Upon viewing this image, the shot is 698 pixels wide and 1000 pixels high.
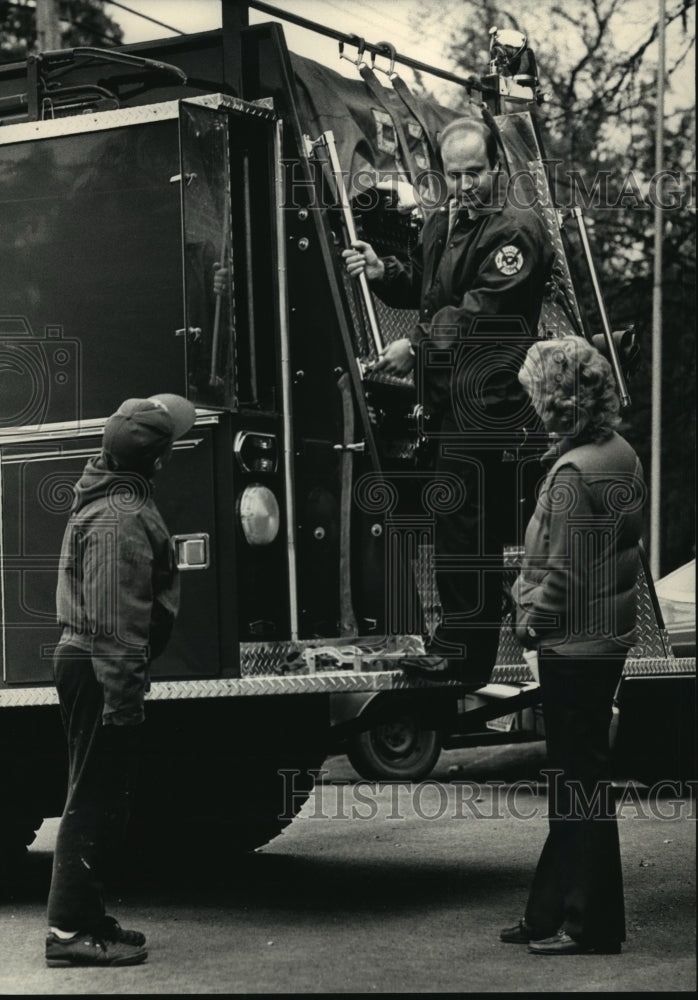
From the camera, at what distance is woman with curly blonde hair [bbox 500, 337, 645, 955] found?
5.57 m

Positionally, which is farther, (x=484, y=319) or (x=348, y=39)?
(x=348, y=39)

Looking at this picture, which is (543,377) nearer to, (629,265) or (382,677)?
(382,677)

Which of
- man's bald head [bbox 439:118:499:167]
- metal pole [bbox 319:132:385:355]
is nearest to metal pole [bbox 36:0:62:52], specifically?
metal pole [bbox 319:132:385:355]

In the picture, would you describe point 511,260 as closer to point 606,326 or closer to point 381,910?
point 606,326

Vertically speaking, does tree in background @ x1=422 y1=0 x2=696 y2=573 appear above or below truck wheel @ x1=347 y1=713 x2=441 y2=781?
above

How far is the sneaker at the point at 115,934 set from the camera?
5.72 m

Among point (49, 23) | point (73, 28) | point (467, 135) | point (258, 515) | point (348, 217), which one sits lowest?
point (258, 515)

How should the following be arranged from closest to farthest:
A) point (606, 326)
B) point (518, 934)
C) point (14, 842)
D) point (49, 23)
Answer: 1. point (518, 934)
2. point (14, 842)
3. point (606, 326)
4. point (49, 23)

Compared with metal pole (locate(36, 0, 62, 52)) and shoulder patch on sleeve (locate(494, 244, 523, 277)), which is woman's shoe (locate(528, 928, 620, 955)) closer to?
shoulder patch on sleeve (locate(494, 244, 523, 277))

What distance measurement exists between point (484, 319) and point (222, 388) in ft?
3.58

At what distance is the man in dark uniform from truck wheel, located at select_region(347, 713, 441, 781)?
4.30m

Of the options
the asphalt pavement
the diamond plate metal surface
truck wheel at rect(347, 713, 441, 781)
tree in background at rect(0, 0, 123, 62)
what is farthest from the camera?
tree in background at rect(0, 0, 123, 62)

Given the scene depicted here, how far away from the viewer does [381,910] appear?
6.89 meters

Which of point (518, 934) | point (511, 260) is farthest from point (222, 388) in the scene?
point (518, 934)
